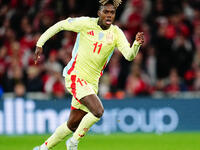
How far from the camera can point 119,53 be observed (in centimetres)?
1630

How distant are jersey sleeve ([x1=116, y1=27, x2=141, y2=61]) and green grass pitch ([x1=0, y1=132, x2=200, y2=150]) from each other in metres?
3.32

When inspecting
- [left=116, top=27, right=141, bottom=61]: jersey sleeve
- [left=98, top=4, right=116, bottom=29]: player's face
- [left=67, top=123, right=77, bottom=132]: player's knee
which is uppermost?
[left=98, top=4, right=116, bottom=29]: player's face

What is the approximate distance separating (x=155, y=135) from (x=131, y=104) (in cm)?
92

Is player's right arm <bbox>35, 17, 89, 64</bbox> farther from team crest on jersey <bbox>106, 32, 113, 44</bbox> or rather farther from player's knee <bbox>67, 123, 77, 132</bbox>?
player's knee <bbox>67, 123, 77, 132</bbox>

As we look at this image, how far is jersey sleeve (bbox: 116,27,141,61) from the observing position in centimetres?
923

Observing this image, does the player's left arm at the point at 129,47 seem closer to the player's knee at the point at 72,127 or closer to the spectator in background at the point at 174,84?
the player's knee at the point at 72,127

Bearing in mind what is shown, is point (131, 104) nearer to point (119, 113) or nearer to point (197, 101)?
point (119, 113)

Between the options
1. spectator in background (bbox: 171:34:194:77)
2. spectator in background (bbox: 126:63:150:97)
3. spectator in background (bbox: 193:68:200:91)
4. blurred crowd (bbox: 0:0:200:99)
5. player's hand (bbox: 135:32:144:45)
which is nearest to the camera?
player's hand (bbox: 135:32:144:45)

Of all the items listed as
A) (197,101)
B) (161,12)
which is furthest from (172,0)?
(197,101)

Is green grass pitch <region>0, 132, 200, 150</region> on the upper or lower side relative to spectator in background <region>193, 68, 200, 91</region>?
lower

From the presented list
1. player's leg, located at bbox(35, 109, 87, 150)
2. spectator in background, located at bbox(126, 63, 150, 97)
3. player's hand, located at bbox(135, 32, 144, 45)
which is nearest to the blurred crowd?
spectator in background, located at bbox(126, 63, 150, 97)

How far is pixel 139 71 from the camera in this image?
15.8 meters

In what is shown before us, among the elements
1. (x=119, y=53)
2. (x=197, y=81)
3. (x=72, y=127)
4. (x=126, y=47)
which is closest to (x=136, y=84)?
(x=119, y=53)

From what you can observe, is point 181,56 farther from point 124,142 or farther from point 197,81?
point 124,142
